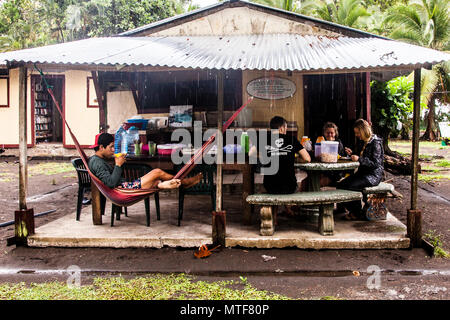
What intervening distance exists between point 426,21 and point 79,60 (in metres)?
17.2

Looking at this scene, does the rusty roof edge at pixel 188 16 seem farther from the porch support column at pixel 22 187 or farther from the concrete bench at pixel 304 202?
the concrete bench at pixel 304 202

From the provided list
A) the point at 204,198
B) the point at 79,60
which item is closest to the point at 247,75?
the point at 204,198

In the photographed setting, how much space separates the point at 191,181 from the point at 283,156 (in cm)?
122

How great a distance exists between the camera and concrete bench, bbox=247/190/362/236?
4.55 meters

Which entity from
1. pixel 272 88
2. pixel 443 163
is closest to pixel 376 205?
pixel 272 88

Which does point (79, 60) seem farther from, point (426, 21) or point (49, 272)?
point (426, 21)

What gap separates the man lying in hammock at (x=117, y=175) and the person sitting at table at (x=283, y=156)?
1.00 meters

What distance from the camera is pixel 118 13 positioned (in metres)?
14.5

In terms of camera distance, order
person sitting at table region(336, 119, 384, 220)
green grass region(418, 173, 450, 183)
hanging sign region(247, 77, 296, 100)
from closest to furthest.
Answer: person sitting at table region(336, 119, 384, 220) → hanging sign region(247, 77, 296, 100) → green grass region(418, 173, 450, 183)

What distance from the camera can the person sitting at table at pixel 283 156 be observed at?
4.74m

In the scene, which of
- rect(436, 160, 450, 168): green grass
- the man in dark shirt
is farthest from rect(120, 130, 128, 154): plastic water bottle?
rect(436, 160, 450, 168): green grass

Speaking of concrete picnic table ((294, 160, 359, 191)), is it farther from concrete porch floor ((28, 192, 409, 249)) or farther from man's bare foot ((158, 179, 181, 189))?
man's bare foot ((158, 179, 181, 189))

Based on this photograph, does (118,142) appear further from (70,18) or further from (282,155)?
(70,18)

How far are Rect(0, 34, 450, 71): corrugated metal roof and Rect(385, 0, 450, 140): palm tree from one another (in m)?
12.9
